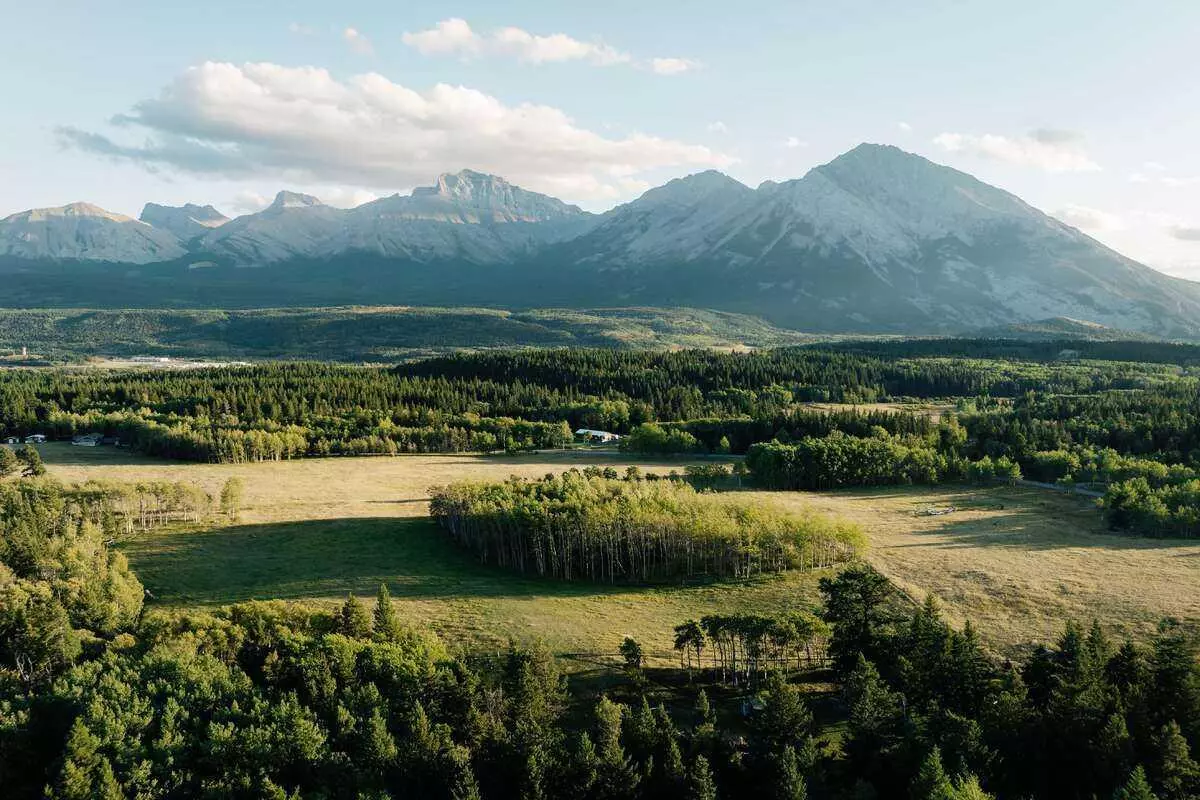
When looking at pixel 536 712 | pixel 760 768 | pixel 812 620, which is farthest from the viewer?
pixel 812 620

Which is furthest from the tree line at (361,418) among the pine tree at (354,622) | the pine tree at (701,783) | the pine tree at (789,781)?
the pine tree at (701,783)

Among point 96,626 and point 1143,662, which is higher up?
point 1143,662

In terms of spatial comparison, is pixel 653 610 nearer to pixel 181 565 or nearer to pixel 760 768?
pixel 760 768

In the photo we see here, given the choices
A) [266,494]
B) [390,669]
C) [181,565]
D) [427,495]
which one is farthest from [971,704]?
[266,494]

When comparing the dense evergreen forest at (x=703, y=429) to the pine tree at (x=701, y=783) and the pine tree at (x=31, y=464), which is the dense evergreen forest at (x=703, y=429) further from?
the pine tree at (x=701, y=783)

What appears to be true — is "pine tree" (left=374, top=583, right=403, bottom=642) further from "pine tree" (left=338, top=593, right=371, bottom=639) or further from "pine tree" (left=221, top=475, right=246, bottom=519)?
"pine tree" (left=221, top=475, right=246, bottom=519)
